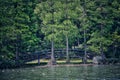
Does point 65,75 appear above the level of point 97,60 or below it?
above

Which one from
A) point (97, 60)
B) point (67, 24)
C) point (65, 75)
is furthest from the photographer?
point (67, 24)

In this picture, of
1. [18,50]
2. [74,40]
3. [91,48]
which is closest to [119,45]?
[91,48]

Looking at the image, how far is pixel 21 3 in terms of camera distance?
52.2 m

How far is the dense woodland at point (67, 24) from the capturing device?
52.2 meters

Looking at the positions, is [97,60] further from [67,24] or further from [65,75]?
[65,75]

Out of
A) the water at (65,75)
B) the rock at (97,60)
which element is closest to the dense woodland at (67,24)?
the rock at (97,60)

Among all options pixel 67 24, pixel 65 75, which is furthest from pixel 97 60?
pixel 65 75

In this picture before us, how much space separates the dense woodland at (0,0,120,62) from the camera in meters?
52.2

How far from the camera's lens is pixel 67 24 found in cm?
5425

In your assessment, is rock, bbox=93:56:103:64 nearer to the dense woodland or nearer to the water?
the dense woodland

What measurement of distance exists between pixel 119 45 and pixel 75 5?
8682 mm

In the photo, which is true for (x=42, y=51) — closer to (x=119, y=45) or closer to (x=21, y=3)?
(x=21, y=3)

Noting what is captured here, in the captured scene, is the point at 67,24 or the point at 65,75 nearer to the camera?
the point at 65,75

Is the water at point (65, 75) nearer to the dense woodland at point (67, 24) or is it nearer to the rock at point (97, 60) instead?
the rock at point (97, 60)
